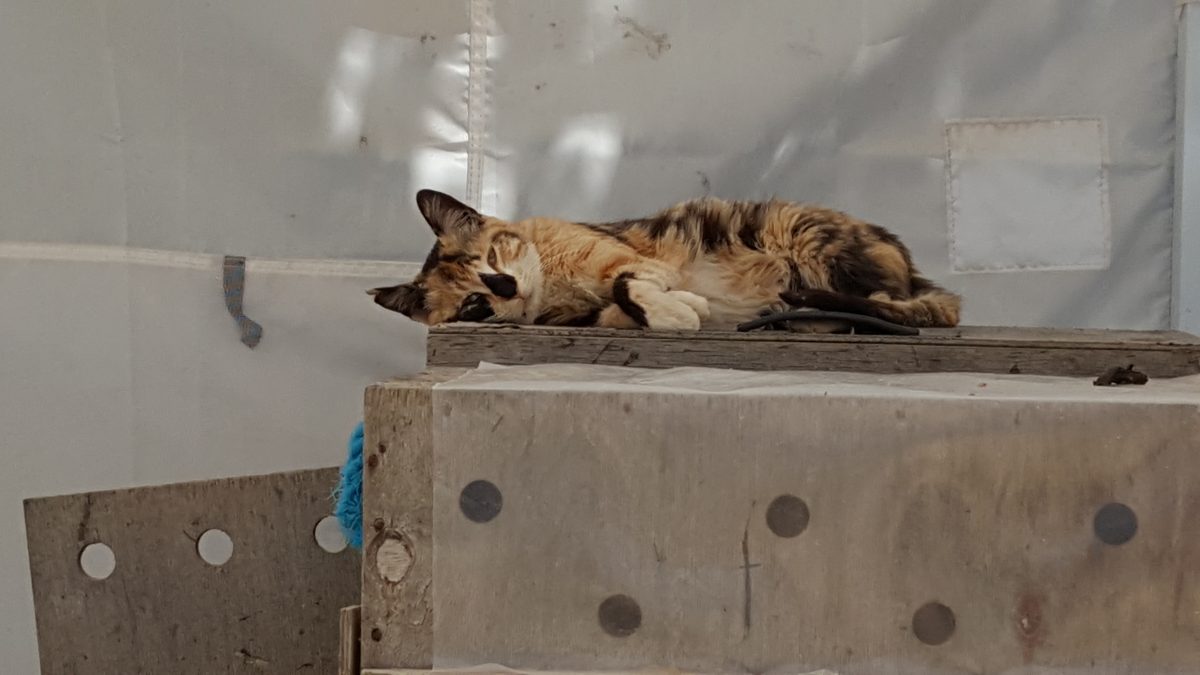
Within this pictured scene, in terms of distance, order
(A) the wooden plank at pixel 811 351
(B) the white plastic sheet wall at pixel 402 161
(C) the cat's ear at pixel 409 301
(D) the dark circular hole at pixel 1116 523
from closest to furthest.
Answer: (D) the dark circular hole at pixel 1116 523
(A) the wooden plank at pixel 811 351
(C) the cat's ear at pixel 409 301
(B) the white plastic sheet wall at pixel 402 161

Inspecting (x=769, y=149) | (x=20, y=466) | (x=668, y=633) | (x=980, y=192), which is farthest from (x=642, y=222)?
(x=20, y=466)

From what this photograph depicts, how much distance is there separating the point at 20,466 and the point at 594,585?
1457 mm

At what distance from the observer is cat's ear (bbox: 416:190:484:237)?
49.5 inches

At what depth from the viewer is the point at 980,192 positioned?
5.72 ft

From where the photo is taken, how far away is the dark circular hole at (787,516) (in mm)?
766

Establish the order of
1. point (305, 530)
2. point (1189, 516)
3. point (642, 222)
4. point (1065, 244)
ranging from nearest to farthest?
point (1189, 516), point (305, 530), point (642, 222), point (1065, 244)

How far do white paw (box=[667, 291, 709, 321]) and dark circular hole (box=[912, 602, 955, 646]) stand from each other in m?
0.43

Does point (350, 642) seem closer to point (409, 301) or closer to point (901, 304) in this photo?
point (409, 301)

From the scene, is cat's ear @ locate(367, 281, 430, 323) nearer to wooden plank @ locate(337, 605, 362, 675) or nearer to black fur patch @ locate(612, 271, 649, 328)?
black fur patch @ locate(612, 271, 649, 328)

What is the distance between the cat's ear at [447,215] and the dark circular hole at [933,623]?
2.45ft

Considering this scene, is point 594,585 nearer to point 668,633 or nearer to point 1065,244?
point 668,633

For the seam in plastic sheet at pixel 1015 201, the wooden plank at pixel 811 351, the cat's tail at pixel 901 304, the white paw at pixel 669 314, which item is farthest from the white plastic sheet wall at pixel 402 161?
the wooden plank at pixel 811 351

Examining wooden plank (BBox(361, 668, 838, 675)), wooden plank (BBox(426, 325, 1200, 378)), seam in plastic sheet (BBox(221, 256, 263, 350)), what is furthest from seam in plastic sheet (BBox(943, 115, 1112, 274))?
seam in plastic sheet (BBox(221, 256, 263, 350))

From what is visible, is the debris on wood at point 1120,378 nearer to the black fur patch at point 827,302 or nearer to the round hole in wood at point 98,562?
the black fur patch at point 827,302
